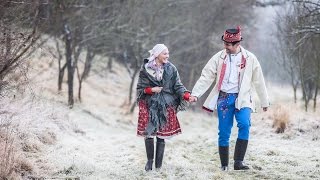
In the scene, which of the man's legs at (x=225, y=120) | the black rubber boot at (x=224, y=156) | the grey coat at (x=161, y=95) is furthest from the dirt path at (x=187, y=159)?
the grey coat at (x=161, y=95)

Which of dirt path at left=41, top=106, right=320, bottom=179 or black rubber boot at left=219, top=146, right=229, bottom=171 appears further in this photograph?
black rubber boot at left=219, top=146, right=229, bottom=171

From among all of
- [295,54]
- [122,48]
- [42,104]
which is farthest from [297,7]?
[122,48]

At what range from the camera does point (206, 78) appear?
7.00m

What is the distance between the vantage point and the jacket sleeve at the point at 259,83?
686 cm

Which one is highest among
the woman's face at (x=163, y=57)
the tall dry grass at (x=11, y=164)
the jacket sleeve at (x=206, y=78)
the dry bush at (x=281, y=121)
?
the woman's face at (x=163, y=57)

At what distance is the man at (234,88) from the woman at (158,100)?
0.35 metres

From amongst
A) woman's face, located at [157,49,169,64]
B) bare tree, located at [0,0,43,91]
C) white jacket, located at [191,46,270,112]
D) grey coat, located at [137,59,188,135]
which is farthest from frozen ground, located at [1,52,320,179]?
woman's face, located at [157,49,169,64]

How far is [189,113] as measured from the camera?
25.5 meters

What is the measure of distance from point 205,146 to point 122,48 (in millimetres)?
14610

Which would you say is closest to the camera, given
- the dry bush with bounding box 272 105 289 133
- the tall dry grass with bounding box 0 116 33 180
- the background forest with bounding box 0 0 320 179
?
the tall dry grass with bounding box 0 116 33 180

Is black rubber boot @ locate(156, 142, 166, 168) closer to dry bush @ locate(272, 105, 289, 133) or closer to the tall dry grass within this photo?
the tall dry grass

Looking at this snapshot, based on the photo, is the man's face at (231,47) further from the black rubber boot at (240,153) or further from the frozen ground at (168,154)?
the frozen ground at (168,154)

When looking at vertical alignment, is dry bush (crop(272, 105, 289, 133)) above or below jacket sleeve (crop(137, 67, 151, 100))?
below

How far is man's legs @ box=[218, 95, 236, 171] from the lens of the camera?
270 inches
